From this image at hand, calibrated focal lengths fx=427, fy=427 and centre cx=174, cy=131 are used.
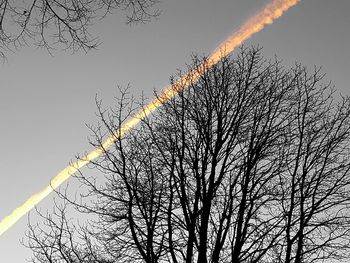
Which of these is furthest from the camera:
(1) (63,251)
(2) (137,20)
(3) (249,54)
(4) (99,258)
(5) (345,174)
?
(3) (249,54)

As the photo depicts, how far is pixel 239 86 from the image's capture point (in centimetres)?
986

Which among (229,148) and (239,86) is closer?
(229,148)

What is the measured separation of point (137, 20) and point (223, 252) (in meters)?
5.97

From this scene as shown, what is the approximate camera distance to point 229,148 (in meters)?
9.06

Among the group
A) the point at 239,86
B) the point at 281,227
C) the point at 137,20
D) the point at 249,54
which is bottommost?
the point at 281,227

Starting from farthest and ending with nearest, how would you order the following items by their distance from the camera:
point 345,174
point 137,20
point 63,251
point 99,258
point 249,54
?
1. point 249,54
2. point 345,174
3. point 99,258
4. point 63,251
5. point 137,20

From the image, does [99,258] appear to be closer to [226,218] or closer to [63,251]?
[63,251]

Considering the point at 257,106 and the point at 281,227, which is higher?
the point at 257,106

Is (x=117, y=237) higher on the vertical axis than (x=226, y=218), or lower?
higher

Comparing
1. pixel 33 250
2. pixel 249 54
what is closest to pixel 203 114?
pixel 249 54

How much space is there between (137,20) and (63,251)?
208 inches

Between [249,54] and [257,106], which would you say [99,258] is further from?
[249,54]

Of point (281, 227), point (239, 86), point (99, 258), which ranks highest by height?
point (239, 86)

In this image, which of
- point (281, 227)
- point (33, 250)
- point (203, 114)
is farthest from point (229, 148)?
point (33, 250)
